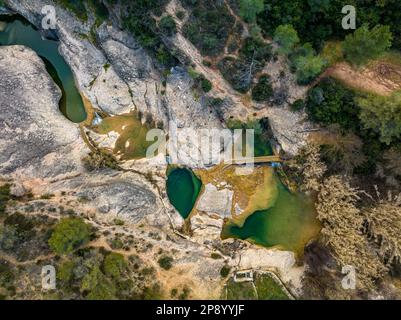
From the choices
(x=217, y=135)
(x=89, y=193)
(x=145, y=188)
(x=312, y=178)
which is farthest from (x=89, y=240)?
(x=312, y=178)

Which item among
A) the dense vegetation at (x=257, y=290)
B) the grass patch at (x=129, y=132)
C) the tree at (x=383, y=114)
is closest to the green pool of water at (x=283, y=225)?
the dense vegetation at (x=257, y=290)

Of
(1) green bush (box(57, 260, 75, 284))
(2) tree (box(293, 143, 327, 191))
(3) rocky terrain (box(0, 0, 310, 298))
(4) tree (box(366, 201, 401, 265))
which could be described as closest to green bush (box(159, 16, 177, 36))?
(3) rocky terrain (box(0, 0, 310, 298))

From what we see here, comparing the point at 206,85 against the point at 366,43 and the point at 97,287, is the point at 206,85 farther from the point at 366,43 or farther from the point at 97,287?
the point at 97,287

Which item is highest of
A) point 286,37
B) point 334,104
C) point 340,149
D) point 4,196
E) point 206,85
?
point 286,37

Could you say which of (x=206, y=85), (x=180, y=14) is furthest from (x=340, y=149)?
(x=180, y=14)

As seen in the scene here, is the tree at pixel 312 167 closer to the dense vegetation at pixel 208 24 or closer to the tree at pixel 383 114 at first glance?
the tree at pixel 383 114
